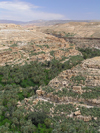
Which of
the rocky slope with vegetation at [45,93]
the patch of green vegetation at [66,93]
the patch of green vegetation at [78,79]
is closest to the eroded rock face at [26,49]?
the rocky slope with vegetation at [45,93]

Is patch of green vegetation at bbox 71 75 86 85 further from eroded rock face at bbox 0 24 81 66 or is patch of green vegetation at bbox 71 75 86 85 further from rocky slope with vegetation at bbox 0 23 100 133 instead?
eroded rock face at bbox 0 24 81 66

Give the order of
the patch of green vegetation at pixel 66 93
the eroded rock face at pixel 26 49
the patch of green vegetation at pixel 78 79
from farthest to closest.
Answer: the eroded rock face at pixel 26 49, the patch of green vegetation at pixel 78 79, the patch of green vegetation at pixel 66 93

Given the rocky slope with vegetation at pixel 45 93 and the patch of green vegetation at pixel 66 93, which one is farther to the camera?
the patch of green vegetation at pixel 66 93

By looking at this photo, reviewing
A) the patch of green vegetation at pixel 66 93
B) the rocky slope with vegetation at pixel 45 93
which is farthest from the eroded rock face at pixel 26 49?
the patch of green vegetation at pixel 66 93

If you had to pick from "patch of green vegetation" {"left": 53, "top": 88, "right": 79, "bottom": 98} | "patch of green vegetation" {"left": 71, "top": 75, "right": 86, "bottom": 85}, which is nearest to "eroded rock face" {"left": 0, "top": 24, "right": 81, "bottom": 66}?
"patch of green vegetation" {"left": 71, "top": 75, "right": 86, "bottom": 85}

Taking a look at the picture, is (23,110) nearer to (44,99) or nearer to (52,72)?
(44,99)

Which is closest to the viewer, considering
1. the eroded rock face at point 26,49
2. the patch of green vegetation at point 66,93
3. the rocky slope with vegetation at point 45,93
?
the rocky slope with vegetation at point 45,93

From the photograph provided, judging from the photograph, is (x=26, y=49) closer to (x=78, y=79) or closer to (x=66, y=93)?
(x=78, y=79)

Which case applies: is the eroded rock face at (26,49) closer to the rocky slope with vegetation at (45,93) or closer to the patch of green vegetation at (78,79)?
the rocky slope with vegetation at (45,93)

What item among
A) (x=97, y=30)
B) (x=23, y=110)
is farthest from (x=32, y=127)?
(x=97, y=30)

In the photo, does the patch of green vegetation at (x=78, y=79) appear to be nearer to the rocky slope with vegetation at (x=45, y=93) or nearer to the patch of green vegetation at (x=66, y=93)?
the rocky slope with vegetation at (x=45, y=93)

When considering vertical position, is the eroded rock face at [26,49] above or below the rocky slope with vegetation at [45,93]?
above
